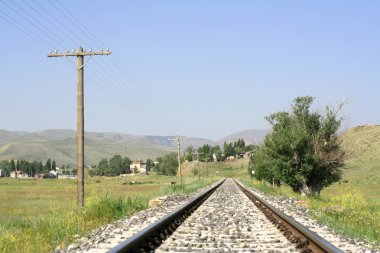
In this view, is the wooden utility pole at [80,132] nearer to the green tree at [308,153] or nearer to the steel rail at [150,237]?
the steel rail at [150,237]

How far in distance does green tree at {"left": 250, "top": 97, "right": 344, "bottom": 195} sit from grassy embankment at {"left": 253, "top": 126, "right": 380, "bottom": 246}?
1139 millimetres

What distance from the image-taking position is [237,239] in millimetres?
9961

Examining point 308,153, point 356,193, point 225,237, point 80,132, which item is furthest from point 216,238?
point 308,153

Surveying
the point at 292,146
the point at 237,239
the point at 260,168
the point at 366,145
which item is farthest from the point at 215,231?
the point at 366,145

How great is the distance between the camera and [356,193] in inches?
1126

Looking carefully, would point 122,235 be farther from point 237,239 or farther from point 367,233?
point 367,233

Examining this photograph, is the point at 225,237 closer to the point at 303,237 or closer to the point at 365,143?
the point at 303,237

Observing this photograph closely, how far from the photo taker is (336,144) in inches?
1720

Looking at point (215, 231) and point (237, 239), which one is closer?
point (237, 239)

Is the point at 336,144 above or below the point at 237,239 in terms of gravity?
above

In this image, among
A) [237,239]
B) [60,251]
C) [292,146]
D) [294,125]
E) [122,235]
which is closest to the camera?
[60,251]

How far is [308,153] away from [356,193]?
1381 centimetres

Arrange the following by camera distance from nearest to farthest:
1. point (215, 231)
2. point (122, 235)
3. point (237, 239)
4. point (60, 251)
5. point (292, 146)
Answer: point (60, 251) < point (237, 239) < point (122, 235) < point (215, 231) < point (292, 146)

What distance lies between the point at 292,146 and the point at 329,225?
Result: 95.8 feet
